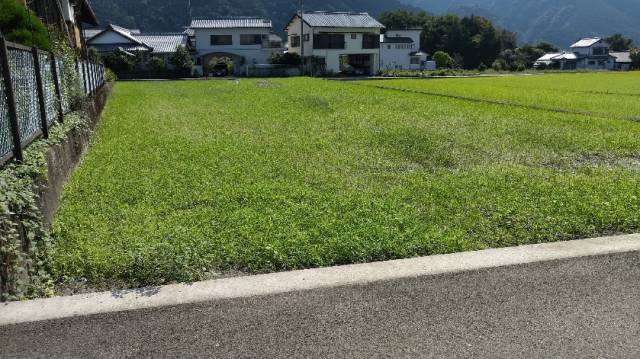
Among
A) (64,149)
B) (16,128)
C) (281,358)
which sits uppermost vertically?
(16,128)

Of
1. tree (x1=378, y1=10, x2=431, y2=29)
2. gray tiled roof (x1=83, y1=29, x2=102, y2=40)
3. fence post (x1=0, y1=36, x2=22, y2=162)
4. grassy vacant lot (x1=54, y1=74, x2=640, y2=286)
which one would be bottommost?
grassy vacant lot (x1=54, y1=74, x2=640, y2=286)

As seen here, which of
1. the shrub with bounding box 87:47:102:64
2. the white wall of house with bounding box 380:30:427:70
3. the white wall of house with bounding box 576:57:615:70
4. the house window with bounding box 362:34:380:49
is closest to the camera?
the shrub with bounding box 87:47:102:64

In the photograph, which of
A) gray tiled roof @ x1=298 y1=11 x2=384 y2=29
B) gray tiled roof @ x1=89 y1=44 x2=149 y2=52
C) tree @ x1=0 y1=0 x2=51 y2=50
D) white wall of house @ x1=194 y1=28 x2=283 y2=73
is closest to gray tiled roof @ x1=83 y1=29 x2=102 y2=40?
gray tiled roof @ x1=89 y1=44 x2=149 y2=52

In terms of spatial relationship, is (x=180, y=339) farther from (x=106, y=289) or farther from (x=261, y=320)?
(x=106, y=289)

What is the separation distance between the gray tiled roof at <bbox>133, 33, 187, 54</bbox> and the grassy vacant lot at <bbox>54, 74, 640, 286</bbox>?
42.1 meters

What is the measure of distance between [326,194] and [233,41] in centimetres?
4956

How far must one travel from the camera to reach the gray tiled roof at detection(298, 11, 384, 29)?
5106 centimetres

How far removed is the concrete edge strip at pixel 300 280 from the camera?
10.7 feet

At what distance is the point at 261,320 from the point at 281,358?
0.42 metres

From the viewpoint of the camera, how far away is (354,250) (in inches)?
161

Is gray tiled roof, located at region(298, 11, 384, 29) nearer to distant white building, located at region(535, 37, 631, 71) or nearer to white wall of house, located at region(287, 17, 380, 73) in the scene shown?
white wall of house, located at region(287, 17, 380, 73)

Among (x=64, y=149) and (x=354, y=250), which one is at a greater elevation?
(x=64, y=149)

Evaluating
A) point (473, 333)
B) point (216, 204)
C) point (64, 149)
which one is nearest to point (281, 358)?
point (473, 333)

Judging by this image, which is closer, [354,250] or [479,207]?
[354,250]
